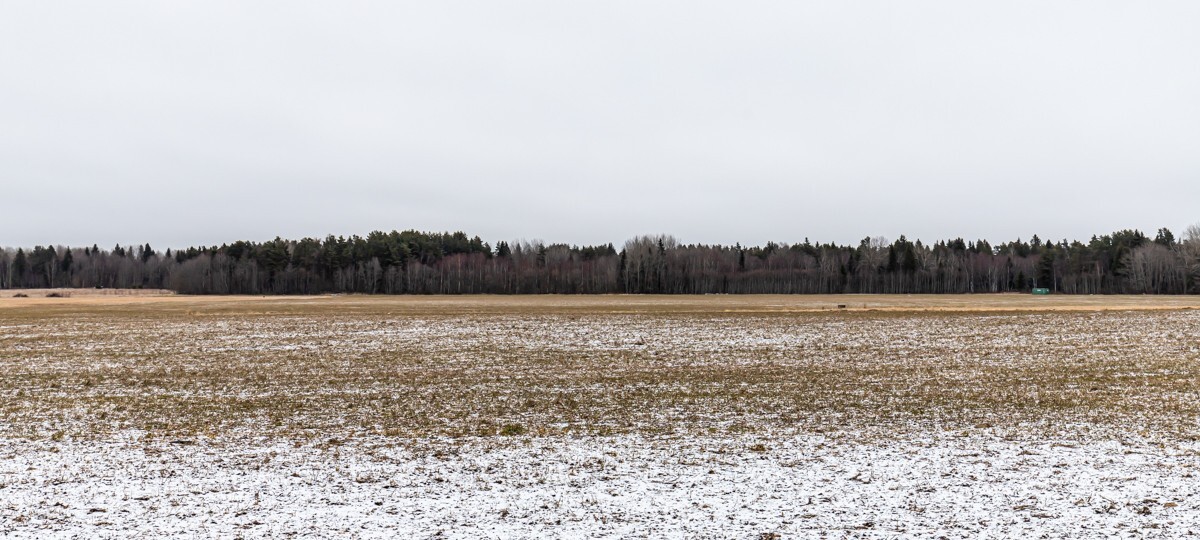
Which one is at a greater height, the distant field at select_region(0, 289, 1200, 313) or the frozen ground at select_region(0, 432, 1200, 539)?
the distant field at select_region(0, 289, 1200, 313)

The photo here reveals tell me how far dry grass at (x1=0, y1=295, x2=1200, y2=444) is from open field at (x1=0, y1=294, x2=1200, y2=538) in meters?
0.10

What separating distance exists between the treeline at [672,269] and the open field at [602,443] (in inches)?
5307

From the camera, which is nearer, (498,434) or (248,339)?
(498,434)

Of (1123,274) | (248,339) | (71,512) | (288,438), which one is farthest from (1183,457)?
(1123,274)

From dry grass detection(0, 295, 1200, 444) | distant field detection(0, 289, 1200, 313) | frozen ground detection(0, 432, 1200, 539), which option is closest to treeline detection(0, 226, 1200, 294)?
distant field detection(0, 289, 1200, 313)

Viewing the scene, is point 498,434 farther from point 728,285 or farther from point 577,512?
point 728,285

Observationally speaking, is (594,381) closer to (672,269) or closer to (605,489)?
(605,489)

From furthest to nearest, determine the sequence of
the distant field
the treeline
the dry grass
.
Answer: the treeline
the distant field
the dry grass

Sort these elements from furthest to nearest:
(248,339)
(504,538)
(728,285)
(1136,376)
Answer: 1. (728,285)
2. (248,339)
3. (1136,376)
4. (504,538)

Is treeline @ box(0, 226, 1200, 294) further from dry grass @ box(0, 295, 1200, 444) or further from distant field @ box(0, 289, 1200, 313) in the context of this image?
dry grass @ box(0, 295, 1200, 444)

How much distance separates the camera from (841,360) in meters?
21.5

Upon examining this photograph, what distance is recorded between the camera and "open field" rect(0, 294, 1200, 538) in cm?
718

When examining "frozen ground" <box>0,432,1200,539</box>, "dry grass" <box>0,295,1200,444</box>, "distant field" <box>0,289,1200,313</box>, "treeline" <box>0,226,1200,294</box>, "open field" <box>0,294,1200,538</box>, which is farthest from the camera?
"treeline" <box>0,226,1200,294</box>

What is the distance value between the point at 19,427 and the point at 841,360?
18875mm
